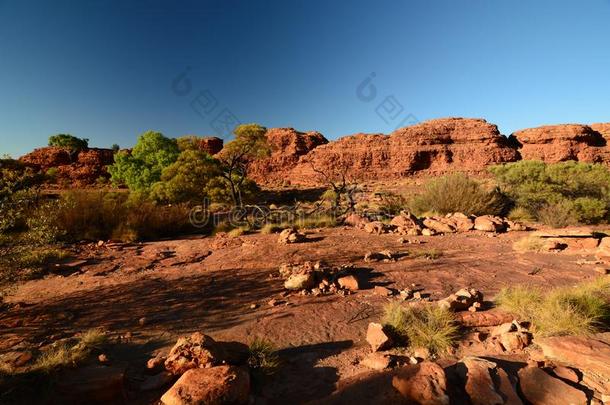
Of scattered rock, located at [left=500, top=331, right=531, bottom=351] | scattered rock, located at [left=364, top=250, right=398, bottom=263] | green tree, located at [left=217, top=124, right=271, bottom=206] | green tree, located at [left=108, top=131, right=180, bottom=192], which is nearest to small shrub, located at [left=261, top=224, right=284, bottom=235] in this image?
scattered rock, located at [left=364, top=250, right=398, bottom=263]

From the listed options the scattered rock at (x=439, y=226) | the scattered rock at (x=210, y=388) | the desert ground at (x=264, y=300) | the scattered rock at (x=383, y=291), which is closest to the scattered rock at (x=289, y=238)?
the desert ground at (x=264, y=300)

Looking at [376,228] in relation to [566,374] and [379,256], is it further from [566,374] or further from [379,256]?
[566,374]

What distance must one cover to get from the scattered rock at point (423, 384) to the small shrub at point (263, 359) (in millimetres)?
1068

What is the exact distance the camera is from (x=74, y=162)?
46.6 meters

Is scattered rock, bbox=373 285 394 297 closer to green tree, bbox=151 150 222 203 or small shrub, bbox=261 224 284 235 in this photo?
small shrub, bbox=261 224 284 235

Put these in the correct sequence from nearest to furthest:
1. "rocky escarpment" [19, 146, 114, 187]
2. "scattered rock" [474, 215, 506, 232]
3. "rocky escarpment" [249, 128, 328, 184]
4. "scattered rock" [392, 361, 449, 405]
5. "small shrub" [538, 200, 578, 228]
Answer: "scattered rock" [392, 361, 449, 405] < "scattered rock" [474, 215, 506, 232] < "small shrub" [538, 200, 578, 228] < "rocky escarpment" [19, 146, 114, 187] < "rocky escarpment" [249, 128, 328, 184]

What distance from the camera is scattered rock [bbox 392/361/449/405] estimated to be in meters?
2.24

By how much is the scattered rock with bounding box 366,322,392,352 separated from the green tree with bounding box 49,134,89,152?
59.2 meters

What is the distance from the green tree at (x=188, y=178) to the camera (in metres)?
14.2

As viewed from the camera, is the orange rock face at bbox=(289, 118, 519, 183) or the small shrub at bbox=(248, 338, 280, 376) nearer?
the small shrub at bbox=(248, 338, 280, 376)

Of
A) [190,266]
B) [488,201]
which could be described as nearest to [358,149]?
[488,201]

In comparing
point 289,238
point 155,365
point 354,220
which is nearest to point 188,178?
point 354,220

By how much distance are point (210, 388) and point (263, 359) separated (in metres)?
0.67

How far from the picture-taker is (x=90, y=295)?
4.84m
